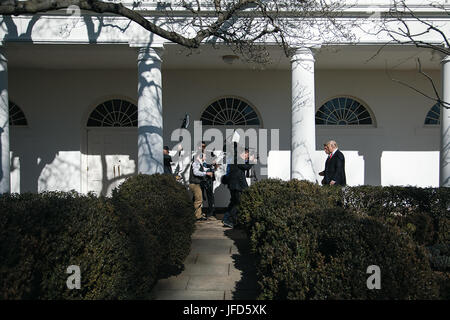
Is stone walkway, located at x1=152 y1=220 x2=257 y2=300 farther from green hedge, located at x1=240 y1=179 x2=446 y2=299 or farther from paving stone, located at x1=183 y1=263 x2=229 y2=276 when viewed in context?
green hedge, located at x1=240 y1=179 x2=446 y2=299

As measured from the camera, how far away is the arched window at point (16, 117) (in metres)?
10.8

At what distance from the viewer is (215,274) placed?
5.19m

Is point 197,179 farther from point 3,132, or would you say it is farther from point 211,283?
point 3,132

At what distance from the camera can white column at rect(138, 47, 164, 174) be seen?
7.80m

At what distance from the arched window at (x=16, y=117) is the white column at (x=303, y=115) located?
8110 millimetres

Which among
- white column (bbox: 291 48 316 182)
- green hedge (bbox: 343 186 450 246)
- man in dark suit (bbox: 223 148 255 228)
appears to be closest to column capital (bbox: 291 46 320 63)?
white column (bbox: 291 48 316 182)

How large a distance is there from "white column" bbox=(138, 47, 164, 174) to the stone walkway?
194 cm

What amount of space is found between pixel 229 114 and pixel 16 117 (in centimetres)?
646

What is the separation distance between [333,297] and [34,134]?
10524mm

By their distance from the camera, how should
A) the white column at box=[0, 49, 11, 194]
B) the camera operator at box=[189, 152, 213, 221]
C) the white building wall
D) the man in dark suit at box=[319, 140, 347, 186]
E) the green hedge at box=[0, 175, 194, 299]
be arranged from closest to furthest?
1. the green hedge at box=[0, 175, 194, 299]
2. the man in dark suit at box=[319, 140, 347, 186]
3. the white column at box=[0, 49, 11, 194]
4. the camera operator at box=[189, 152, 213, 221]
5. the white building wall

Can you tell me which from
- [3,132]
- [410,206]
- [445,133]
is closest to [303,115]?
[410,206]

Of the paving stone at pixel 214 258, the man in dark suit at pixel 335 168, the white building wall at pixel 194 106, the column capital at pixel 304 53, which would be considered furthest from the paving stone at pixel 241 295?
the white building wall at pixel 194 106

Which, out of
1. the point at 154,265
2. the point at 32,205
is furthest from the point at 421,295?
the point at 32,205

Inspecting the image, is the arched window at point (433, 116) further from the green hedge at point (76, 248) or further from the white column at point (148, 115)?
the green hedge at point (76, 248)
